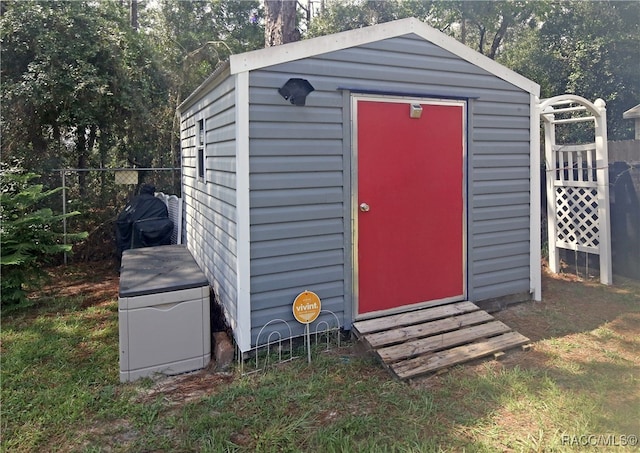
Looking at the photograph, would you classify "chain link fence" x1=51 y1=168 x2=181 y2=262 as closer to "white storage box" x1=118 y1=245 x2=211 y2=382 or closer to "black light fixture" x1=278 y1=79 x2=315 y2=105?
"white storage box" x1=118 y1=245 x2=211 y2=382

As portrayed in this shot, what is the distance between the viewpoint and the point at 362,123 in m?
3.80

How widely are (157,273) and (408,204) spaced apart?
2.22 metres

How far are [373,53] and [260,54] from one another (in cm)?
102

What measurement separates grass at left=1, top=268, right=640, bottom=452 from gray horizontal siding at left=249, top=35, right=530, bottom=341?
2.18ft

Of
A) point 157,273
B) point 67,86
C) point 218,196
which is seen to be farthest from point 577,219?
point 67,86

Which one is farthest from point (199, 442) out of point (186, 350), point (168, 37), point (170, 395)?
point (168, 37)

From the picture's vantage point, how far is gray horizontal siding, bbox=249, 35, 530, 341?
11.3 ft

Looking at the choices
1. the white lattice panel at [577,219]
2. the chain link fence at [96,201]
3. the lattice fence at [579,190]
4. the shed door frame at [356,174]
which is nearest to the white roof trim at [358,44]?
the shed door frame at [356,174]

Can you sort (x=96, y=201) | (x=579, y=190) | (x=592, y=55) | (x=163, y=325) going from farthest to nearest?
1. (x=592, y=55)
2. (x=96, y=201)
3. (x=579, y=190)
4. (x=163, y=325)

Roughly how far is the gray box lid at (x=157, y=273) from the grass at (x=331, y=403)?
2.15 feet

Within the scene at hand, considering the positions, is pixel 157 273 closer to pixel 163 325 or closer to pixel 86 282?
pixel 163 325

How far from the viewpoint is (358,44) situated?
375cm

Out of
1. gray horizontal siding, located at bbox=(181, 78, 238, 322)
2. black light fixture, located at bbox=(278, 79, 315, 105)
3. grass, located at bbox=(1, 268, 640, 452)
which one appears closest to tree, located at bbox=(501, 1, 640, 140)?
gray horizontal siding, located at bbox=(181, 78, 238, 322)

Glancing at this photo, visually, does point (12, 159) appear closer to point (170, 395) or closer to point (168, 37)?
point (170, 395)
